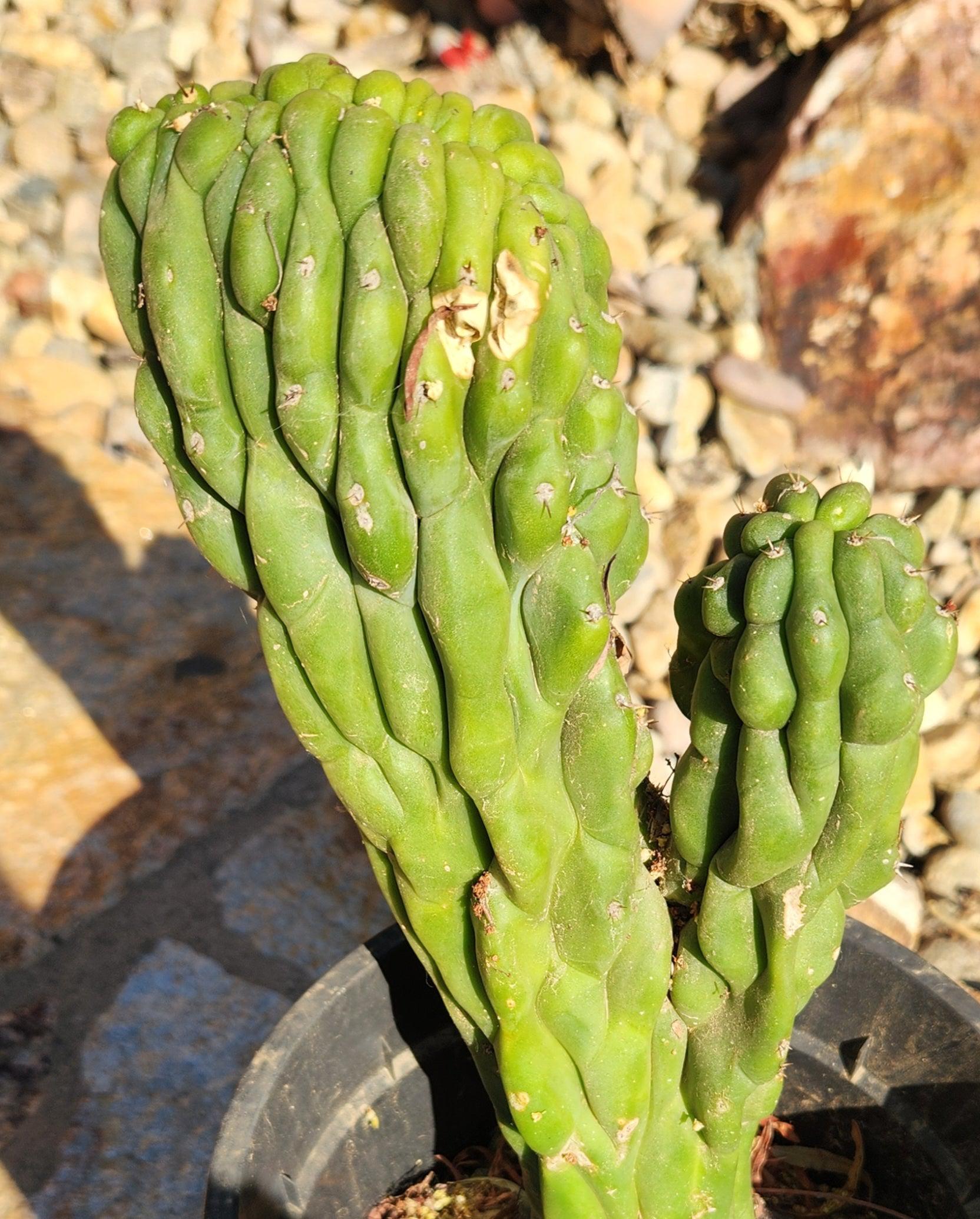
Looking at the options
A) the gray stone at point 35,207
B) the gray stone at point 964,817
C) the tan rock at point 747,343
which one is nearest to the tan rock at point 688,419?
the tan rock at point 747,343

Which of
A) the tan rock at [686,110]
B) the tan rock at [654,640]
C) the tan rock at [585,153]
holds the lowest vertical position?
the tan rock at [654,640]

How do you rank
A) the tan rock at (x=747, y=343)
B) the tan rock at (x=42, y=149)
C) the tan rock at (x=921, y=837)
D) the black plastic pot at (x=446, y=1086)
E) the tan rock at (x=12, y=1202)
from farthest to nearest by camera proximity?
the tan rock at (x=42, y=149) < the tan rock at (x=747, y=343) < the tan rock at (x=921, y=837) < the tan rock at (x=12, y=1202) < the black plastic pot at (x=446, y=1086)

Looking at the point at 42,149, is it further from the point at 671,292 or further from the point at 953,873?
the point at 953,873

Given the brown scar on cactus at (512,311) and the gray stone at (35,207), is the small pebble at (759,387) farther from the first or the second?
the brown scar on cactus at (512,311)

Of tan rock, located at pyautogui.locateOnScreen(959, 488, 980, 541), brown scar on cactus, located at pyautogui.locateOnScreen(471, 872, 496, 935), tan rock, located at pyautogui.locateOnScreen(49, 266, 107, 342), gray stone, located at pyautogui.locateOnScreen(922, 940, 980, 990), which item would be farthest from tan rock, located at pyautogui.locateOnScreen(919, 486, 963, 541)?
tan rock, located at pyautogui.locateOnScreen(49, 266, 107, 342)

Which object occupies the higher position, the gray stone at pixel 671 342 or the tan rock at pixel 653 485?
the gray stone at pixel 671 342

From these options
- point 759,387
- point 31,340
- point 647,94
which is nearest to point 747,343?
point 759,387
